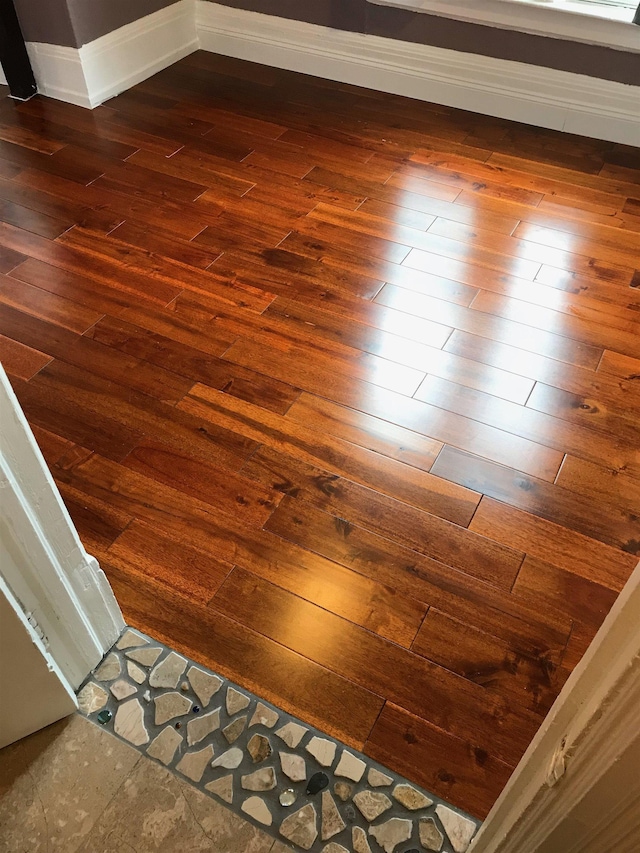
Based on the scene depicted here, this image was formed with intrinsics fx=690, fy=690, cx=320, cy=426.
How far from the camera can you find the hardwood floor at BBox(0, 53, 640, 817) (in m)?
1.38

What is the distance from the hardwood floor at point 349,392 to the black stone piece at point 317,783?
0.28ft

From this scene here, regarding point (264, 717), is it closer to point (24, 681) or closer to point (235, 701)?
point (235, 701)

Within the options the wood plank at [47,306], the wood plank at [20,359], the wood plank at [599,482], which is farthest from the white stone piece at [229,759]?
the wood plank at [47,306]

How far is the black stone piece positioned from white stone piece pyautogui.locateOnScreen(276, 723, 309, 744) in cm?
6

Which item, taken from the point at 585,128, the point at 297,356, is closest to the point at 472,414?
the point at 297,356

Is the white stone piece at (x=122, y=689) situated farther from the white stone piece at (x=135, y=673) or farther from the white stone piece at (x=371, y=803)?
the white stone piece at (x=371, y=803)

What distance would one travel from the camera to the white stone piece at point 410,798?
119 centimetres

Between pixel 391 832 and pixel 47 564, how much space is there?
723mm

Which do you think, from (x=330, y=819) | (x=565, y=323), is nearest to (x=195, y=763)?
(x=330, y=819)

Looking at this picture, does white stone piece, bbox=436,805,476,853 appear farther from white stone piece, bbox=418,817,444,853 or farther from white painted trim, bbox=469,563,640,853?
white painted trim, bbox=469,563,640,853

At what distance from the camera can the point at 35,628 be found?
1118 mm

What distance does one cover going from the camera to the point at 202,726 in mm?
1268

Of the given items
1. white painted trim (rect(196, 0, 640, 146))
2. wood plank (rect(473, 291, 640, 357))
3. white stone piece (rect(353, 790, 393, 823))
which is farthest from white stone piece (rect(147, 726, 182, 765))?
white painted trim (rect(196, 0, 640, 146))

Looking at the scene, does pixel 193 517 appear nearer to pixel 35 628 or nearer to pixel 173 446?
pixel 173 446
